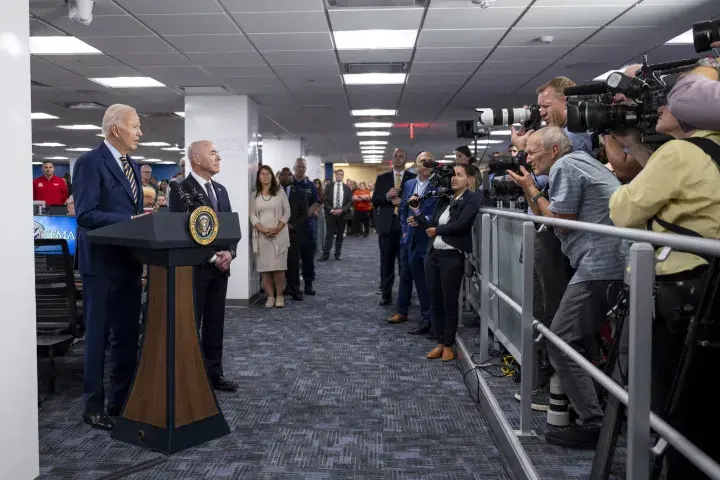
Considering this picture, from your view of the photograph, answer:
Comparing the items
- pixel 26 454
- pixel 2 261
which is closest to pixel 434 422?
pixel 26 454

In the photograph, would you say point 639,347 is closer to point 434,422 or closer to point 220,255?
point 434,422

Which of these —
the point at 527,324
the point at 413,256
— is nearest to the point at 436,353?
the point at 413,256

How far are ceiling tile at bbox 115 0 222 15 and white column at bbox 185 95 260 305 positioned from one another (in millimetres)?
3107

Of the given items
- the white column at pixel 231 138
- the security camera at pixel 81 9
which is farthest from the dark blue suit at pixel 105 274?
the white column at pixel 231 138

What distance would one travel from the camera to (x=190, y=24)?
443 cm

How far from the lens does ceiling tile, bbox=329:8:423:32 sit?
13.9 ft

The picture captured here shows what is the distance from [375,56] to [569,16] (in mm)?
1762

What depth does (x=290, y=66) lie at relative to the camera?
19.3ft

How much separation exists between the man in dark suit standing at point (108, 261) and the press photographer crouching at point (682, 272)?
2422mm

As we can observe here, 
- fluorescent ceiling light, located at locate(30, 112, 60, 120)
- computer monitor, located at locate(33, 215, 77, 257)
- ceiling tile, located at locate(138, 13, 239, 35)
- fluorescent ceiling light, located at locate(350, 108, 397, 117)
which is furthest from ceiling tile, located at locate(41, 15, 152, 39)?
A: fluorescent ceiling light, located at locate(30, 112, 60, 120)

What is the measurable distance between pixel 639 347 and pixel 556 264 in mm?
1637

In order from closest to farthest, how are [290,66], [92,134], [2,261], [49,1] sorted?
[2,261] < [49,1] < [290,66] < [92,134]

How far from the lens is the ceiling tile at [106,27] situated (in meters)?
4.29

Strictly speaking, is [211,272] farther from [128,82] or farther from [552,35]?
[128,82]
